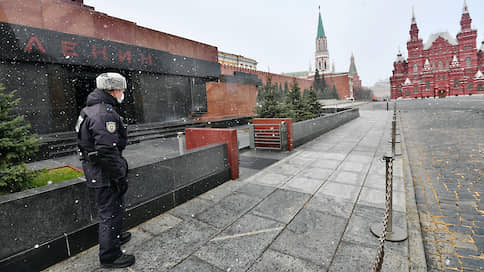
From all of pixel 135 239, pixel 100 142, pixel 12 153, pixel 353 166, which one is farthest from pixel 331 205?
pixel 12 153

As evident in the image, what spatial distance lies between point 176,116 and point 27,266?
14.6 metres

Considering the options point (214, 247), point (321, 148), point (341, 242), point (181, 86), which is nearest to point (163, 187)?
point (214, 247)

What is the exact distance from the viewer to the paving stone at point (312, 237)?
10.6ft

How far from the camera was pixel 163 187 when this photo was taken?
462 centimetres

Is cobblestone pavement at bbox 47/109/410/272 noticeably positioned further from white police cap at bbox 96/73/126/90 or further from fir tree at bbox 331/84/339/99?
fir tree at bbox 331/84/339/99

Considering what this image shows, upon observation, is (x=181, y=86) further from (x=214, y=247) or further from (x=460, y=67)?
(x=460, y=67)

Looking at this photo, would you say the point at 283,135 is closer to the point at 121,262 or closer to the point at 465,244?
the point at 465,244

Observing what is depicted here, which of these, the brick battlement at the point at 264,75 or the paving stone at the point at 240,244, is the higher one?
the brick battlement at the point at 264,75

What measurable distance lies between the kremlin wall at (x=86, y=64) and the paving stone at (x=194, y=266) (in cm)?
1105

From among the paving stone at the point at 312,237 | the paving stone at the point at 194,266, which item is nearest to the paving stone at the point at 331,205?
the paving stone at the point at 312,237

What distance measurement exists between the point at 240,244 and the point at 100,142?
2.37m

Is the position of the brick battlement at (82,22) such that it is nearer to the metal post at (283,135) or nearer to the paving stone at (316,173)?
the metal post at (283,135)

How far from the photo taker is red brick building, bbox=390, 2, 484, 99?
70.2m

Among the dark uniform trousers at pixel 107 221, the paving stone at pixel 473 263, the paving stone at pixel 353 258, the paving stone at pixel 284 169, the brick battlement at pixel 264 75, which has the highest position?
the brick battlement at pixel 264 75
